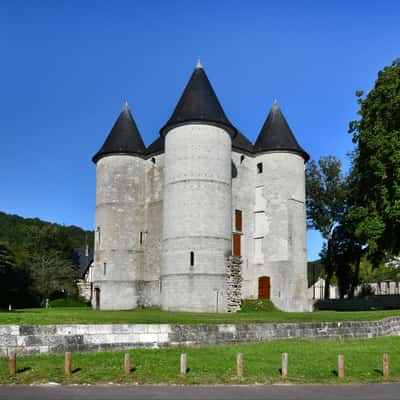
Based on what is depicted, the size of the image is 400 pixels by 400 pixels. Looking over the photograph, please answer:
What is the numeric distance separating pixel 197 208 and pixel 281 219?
8294 mm

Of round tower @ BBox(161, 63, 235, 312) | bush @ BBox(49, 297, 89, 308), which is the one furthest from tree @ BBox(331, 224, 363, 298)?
bush @ BBox(49, 297, 89, 308)

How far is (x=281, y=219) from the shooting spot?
43125 millimetres

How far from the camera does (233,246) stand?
4197 centimetres

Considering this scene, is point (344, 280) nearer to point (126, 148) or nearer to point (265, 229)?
point (265, 229)

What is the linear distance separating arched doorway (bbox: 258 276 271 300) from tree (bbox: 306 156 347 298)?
12.8 meters

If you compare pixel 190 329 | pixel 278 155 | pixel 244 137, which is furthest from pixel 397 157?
pixel 190 329

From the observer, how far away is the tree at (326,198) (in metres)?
53.3

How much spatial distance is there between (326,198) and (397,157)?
1990cm

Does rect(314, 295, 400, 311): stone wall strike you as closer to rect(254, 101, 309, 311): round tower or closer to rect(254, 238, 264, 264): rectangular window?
rect(254, 101, 309, 311): round tower

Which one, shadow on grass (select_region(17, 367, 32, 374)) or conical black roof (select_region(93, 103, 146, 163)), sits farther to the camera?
conical black roof (select_region(93, 103, 146, 163))

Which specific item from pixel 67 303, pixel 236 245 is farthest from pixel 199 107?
pixel 67 303

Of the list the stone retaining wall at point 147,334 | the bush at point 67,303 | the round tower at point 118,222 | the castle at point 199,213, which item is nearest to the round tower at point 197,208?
the castle at point 199,213

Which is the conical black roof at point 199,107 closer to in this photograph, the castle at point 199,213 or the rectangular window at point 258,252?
the castle at point 199,213

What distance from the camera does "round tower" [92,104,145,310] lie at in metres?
44.2
